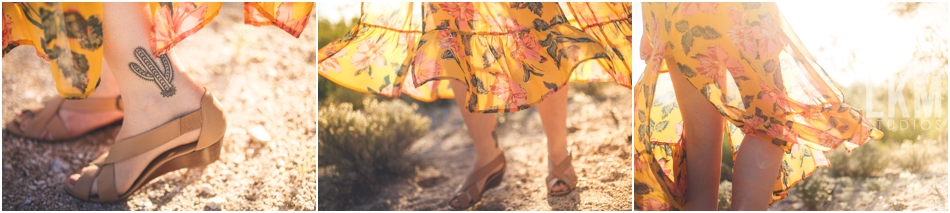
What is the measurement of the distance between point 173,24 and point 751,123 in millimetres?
1267

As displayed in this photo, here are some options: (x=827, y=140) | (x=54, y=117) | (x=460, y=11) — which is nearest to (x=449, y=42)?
(x=460, y=11)

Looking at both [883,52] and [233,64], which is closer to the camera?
[883,52]

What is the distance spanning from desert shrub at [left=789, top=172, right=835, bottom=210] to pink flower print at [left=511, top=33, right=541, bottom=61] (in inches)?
35.0

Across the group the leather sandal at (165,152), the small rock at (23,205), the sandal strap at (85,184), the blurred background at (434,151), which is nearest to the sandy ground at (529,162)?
the blurred background at (434,151)

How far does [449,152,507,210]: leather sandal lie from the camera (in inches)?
73.3

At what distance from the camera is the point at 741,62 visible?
134cm

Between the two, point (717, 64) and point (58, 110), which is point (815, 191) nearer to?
point (717, 64)

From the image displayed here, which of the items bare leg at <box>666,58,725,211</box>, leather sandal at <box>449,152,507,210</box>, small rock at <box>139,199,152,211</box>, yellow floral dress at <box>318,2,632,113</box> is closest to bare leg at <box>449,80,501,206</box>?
leather sandal at <box>449,152,507,210</box>

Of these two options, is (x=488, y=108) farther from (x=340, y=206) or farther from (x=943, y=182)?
(x=943, y=182)

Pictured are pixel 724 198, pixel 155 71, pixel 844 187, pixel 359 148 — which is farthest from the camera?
pixel 359 148

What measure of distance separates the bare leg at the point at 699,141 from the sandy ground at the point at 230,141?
37.4 inches

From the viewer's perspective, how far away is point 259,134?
192 cm

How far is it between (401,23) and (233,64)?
770 mm

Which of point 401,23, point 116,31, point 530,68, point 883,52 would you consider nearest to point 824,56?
point 883,52
